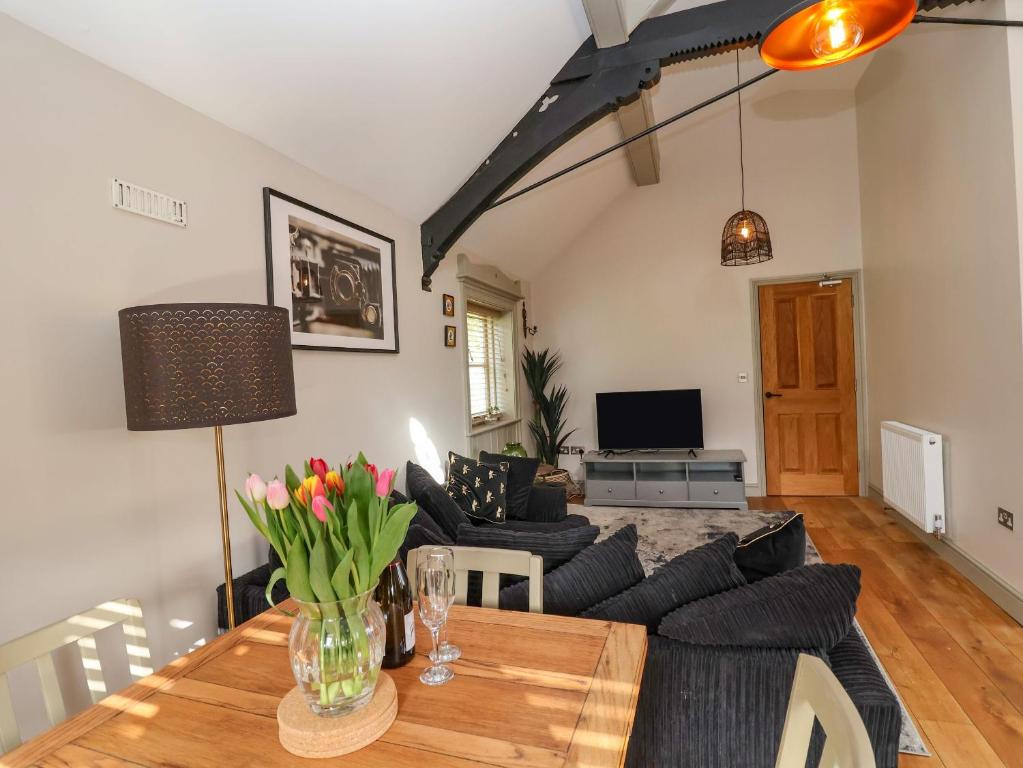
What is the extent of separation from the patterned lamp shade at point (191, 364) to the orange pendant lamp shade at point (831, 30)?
156 cm

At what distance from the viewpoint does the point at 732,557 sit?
163cm

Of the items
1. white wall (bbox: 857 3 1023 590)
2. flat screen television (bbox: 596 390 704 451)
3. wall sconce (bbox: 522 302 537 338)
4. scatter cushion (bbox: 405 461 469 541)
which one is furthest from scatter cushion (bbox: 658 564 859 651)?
wall sconce (bbox: 522 302 537 338)

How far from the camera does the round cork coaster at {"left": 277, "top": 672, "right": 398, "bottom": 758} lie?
0.90 metres

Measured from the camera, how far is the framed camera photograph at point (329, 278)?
2.37 metres

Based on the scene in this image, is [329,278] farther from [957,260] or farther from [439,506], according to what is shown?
[957,260]

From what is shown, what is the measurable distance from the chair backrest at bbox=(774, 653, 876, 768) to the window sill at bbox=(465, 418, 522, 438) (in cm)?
346

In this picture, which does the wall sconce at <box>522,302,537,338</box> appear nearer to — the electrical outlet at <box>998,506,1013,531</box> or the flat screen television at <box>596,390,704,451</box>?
the flat screen television at <box>596,390,704,451</box>

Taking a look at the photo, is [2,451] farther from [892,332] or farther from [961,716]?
[892,332]

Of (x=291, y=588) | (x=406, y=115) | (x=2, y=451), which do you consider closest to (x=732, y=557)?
(x=291, y=588)

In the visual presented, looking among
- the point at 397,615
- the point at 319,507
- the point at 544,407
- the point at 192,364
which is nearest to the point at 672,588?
the point at 397,615

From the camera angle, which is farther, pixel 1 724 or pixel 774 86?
pixel 774 86

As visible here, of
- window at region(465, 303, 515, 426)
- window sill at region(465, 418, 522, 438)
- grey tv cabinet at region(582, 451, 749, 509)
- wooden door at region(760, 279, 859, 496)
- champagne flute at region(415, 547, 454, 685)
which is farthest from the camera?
wooden door at region(760, 279, 859, 496)

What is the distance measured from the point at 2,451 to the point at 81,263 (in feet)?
1.86

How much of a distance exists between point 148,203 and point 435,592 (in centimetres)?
162
